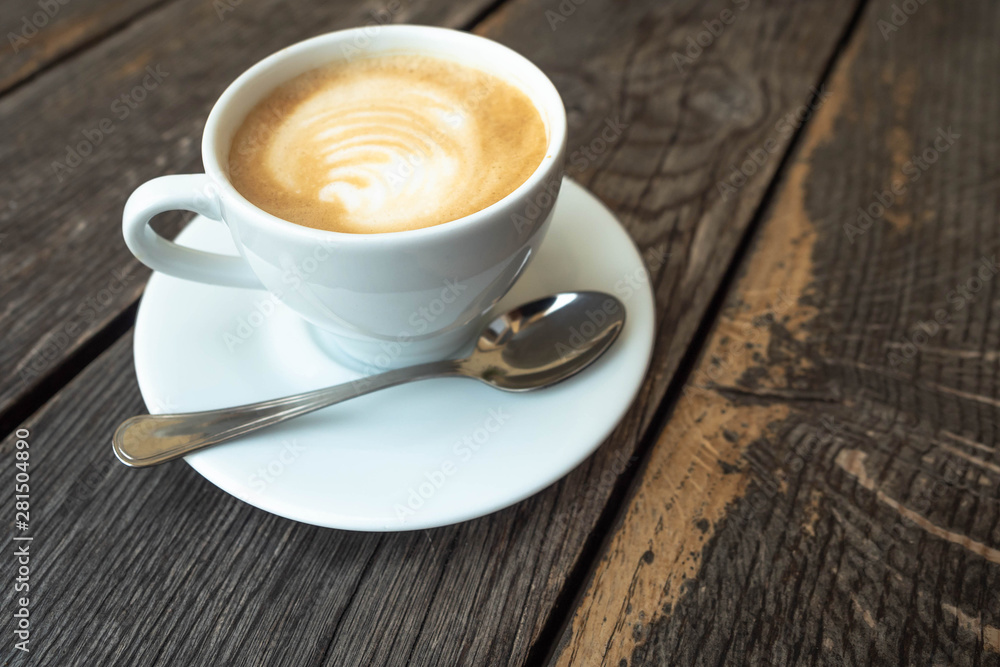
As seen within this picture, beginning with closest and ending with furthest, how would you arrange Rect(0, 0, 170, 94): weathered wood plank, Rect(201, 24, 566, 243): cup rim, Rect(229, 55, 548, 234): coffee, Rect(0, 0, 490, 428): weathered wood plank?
Rect(201, 24, 566, 243): cup rim
Rect(229, 55, 548, 234): coffee
Rect(0, 0, 490, 428): weathered wood plank
Rect(0, 0, 170, 94): weathered wood plank

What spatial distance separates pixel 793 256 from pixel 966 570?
517mm

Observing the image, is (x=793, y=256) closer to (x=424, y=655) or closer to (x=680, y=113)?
(x=680, y=113)

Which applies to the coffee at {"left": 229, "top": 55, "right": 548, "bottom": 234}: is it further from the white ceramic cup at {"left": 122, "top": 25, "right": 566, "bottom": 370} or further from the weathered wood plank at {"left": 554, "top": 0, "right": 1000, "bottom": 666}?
the weathered wood plank at {"left": 554, "top": 0, "right": 1000, "bottom": 666}

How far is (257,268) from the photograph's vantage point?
0.75 meters

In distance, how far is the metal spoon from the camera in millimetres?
711

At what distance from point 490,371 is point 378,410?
15 cm

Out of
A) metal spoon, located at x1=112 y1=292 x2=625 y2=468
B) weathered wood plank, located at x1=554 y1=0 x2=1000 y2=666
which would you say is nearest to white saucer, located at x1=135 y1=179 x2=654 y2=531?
metal spoon, located at x1=112 y1=292 x2=625 y2=468

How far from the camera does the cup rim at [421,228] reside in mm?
650

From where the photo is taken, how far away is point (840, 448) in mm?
838

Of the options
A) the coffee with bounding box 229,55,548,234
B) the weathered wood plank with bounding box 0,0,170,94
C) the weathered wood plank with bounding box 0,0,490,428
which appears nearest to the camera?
the coffee with bounding box 229,55,548,234

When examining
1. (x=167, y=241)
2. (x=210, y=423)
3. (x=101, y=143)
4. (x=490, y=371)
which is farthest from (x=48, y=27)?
(x=490, y=371)

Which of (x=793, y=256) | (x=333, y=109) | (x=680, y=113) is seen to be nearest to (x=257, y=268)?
(x=333, y=109)

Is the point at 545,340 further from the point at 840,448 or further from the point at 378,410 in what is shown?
the point at 840,448

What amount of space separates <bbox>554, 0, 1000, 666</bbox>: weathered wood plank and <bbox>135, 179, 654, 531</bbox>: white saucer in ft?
0.43
